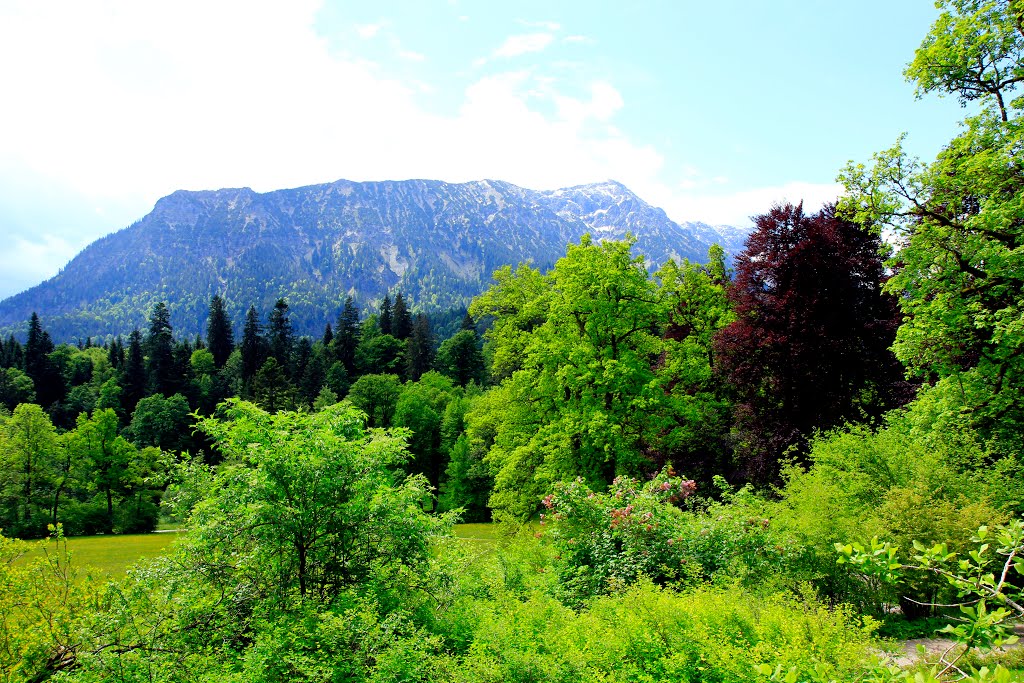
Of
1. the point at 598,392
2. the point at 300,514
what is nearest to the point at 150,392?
the point at 598,392

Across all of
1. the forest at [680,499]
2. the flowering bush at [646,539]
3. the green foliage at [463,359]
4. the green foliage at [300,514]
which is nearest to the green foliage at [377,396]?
A: the green foliage at [463,359]

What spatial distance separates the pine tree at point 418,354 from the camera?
71750 millimetres

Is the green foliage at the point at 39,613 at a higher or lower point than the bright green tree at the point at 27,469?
higher

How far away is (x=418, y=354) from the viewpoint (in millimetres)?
72438

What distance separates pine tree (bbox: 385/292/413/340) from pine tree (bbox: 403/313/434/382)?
8113 millimetres

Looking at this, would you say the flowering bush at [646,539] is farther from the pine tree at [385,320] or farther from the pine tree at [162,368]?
the pine tree at [385,320]

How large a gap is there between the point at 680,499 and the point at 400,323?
70.7m

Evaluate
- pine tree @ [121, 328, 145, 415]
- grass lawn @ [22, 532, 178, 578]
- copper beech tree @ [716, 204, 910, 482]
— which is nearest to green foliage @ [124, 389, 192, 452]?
pine tree @ [121, 328, 145, 415]

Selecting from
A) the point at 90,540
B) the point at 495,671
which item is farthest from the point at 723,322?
the point at 90,540

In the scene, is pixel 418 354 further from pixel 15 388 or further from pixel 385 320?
pixel 15 388

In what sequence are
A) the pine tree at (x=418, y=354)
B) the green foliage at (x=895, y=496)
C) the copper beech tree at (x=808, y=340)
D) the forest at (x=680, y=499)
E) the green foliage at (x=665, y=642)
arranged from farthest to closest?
the pine tree at (x=418, y=354) < the copper beech tree at (x=808, y=340) < the green foliage at (x=895, y=496) < the forest at (x=680, y=499) < the green foliage at (x=665, y=642)

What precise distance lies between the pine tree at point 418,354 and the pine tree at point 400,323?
8.11 m

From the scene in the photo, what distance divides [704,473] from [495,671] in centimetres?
1437

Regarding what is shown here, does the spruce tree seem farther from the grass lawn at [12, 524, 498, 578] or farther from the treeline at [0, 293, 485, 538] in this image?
the grass lawn at [12, 524, 498, 578]
